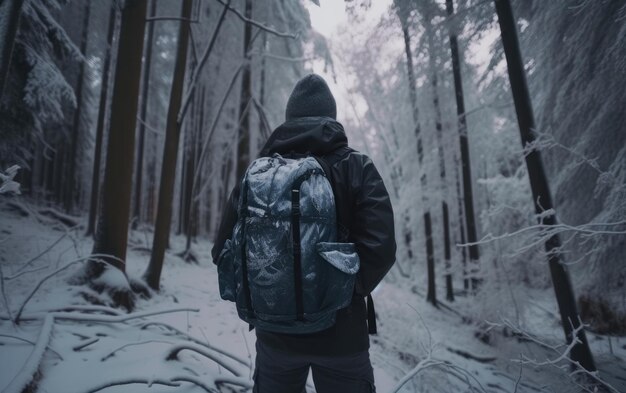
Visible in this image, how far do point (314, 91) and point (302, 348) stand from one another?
1610 mm

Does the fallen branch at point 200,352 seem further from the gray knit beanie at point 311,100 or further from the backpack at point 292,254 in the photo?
the gray knit beanie at point 311,100

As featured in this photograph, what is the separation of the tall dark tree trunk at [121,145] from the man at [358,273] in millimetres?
3897

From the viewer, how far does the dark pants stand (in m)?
1.58

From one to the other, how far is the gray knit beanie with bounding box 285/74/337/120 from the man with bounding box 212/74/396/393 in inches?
3.3

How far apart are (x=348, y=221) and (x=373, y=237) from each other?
0.69ft

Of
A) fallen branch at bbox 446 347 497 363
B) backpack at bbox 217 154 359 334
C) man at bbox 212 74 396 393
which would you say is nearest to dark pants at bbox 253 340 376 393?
man at bbox 212 74 396 393

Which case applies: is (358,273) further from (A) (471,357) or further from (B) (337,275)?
(A) (471,357)

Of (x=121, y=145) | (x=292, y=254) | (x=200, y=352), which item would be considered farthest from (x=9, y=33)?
(x=292, y=254)

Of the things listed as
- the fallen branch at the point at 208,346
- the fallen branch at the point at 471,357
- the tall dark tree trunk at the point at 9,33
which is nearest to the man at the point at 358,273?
Result: the fallen branch at the point at 208,346

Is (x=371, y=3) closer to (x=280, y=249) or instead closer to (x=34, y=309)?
(x=280, y=249)

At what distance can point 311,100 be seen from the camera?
1.95 m

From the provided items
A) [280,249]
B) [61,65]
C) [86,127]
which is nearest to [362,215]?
[280,249]

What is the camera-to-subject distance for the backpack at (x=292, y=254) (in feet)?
4.76

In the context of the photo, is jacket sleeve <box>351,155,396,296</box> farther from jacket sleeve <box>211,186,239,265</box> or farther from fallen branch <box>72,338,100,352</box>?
fallen branch <box>72,338,100,352</box>
